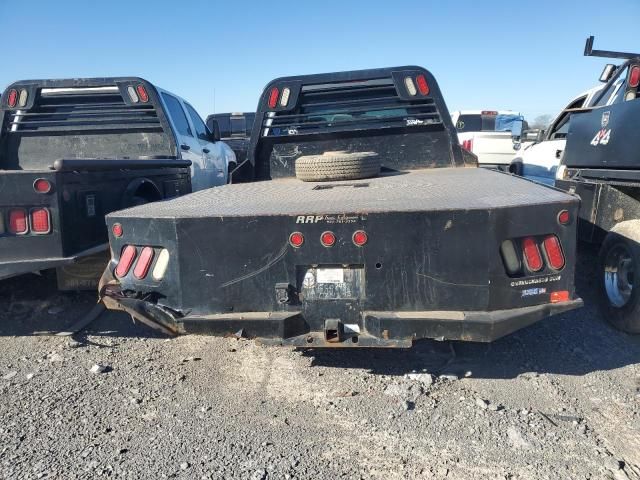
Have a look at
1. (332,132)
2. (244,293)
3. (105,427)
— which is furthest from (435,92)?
(105,427)

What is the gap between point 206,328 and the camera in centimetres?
296

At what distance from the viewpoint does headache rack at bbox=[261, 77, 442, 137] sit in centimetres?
494

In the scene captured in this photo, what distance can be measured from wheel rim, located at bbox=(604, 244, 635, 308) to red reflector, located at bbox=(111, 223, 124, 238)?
12.3 ft

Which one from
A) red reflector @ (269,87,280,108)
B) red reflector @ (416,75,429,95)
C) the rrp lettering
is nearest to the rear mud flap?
the rrp lettering

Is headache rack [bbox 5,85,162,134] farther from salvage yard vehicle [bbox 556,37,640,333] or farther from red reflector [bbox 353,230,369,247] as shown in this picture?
salvage yard vehicle [bbox 556,37,640,333]

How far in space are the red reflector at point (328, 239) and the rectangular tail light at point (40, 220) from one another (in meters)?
2.30

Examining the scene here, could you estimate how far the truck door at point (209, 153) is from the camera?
24.7 ft

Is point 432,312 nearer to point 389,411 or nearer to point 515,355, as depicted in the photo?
point 389,411

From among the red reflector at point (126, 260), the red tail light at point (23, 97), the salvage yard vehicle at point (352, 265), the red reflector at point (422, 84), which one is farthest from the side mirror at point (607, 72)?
the red tail light at point (23, 97)

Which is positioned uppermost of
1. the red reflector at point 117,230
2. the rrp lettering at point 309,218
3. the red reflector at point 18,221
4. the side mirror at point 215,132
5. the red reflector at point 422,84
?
the red reflector at point 422,84

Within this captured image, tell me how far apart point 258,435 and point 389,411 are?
80 centimetres

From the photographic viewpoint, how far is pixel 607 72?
5.65 metres

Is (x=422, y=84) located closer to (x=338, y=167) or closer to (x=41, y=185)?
(x=338, y=167)

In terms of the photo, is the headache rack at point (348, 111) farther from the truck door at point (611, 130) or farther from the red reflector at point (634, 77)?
the red reflector at point (634, 77)
